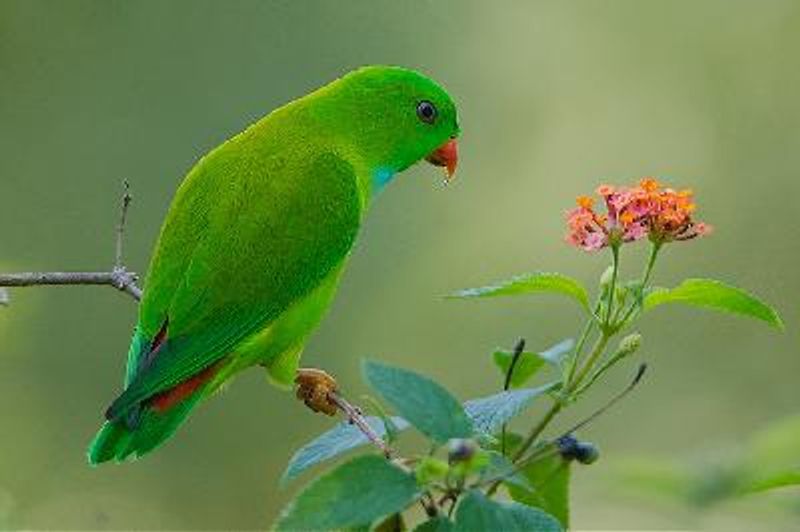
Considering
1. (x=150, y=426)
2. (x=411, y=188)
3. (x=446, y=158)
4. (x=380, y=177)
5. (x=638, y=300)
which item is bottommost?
(x=150, y=426)

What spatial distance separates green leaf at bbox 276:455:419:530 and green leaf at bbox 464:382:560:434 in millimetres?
139

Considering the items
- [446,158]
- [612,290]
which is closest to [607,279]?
[612,290]

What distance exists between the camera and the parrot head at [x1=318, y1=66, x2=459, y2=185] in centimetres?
154

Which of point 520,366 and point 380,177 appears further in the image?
point 380,177

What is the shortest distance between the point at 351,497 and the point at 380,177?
93cm

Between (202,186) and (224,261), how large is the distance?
0.10 meters

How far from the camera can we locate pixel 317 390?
1356 millimetres

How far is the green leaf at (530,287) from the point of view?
913mm

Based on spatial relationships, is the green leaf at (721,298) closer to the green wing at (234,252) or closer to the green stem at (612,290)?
the green stem at (612,290)

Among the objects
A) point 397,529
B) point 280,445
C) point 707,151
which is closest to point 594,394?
point 280,445

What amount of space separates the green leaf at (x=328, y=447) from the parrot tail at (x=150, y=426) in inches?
8.8

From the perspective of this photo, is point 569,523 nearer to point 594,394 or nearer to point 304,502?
point 304,502

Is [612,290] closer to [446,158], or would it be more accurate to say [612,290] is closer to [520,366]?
[520,366]

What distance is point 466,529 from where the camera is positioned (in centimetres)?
69
